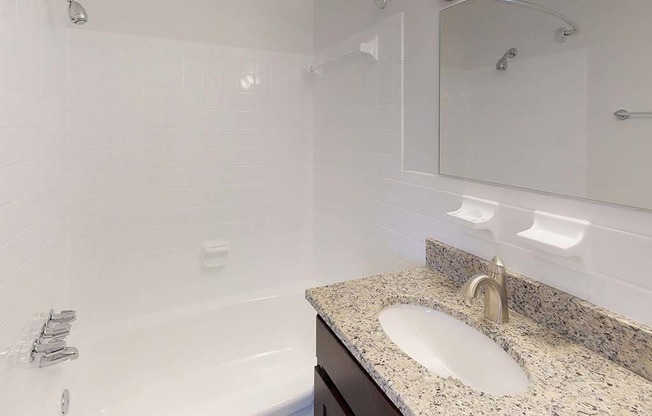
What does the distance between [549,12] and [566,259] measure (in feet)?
2.16

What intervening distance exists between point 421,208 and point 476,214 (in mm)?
302

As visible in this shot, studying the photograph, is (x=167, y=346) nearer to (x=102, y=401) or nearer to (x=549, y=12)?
(x=102, y=401)

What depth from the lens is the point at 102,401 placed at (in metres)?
1.76

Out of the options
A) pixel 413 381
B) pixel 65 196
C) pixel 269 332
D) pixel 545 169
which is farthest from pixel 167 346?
pixel 545 169

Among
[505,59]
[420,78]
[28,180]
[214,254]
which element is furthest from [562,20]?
[214,254]

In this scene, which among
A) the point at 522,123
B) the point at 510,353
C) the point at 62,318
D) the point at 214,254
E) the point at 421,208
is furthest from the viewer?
the point at 214,254

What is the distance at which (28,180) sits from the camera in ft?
3.80

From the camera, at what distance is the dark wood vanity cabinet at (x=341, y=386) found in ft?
2.62

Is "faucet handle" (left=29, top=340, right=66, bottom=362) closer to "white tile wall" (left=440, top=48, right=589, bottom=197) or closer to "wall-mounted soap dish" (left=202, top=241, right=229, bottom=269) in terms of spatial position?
"wall-mounted soap dish" (left=202, top=241, right=229, bottom=269)

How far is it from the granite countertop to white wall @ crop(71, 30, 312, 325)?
1.25 meters

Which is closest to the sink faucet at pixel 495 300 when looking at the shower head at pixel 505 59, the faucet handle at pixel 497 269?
the faucet handle at pixel 497 269

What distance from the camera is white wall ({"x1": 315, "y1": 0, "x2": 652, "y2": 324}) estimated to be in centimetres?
81

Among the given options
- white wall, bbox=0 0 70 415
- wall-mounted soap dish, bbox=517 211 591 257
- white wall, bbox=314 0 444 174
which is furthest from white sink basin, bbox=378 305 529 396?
white wall, bbox=0 0 70 415

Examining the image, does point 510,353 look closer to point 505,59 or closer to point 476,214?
point 476,214
